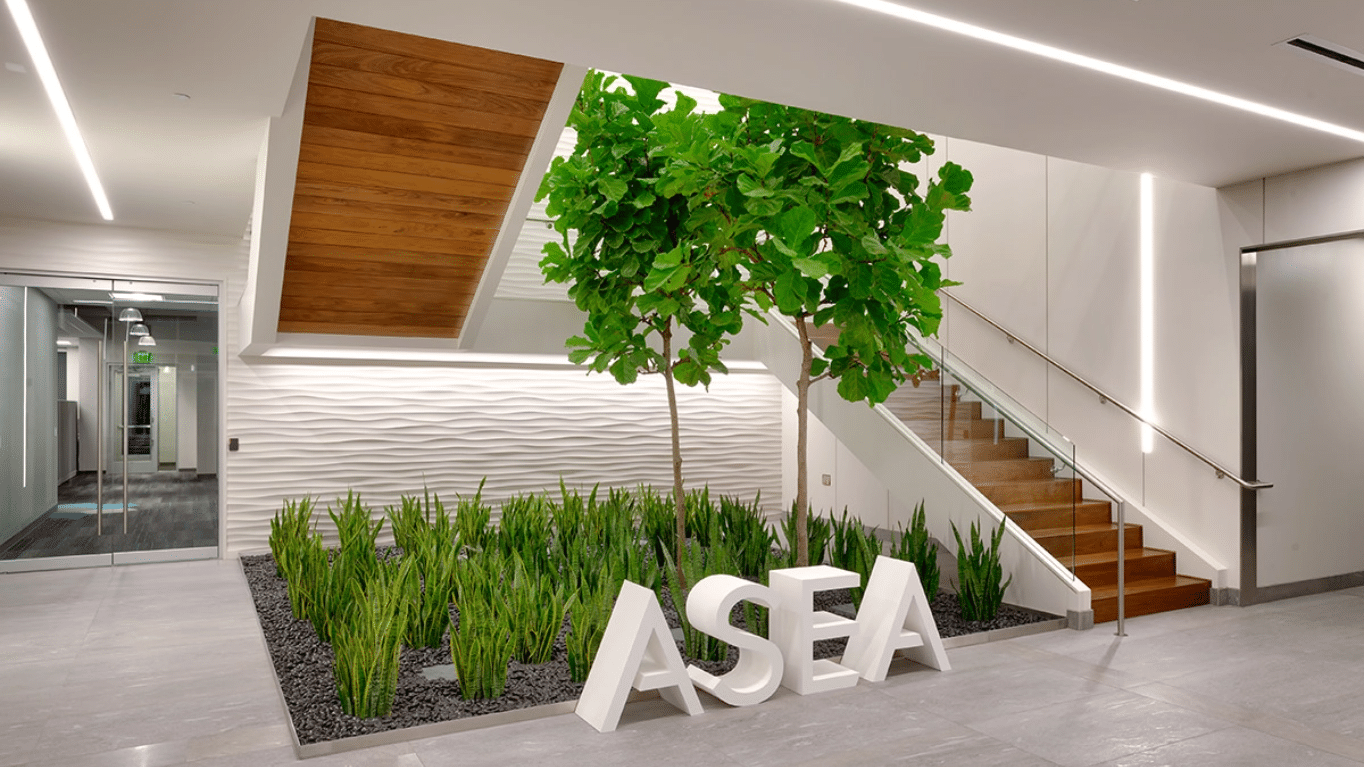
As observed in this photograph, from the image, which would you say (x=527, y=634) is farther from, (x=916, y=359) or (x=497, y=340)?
(x=497, y=340)

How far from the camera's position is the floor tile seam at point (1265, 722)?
335 centimetres

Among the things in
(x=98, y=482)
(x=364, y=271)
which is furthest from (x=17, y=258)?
(x=364, y=271)

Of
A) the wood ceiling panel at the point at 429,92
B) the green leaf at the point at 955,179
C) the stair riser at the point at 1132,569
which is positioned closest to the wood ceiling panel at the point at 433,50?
the wood ceiling panel at the point at 429,92

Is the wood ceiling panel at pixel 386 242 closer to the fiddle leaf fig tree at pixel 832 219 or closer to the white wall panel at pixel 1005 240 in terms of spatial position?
the fiddle leaf fig tree at pixel 832 219

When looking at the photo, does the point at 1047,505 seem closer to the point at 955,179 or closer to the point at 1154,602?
the point at 1154,602

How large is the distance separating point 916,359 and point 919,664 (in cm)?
159

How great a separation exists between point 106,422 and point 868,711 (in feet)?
21.8

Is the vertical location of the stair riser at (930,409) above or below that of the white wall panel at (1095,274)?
below

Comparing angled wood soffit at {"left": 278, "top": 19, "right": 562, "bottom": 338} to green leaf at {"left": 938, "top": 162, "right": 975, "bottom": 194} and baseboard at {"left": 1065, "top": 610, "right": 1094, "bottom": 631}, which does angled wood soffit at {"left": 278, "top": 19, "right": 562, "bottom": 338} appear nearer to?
green leaf at {"left": 938, "top": 162, "right": 975, "bottom": 194}

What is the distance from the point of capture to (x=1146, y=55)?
356 cm

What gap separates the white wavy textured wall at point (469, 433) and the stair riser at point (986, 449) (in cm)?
411

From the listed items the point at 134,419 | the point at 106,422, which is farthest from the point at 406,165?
the point at 106,422

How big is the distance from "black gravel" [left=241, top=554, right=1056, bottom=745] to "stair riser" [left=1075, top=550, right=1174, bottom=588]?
1.59 ft

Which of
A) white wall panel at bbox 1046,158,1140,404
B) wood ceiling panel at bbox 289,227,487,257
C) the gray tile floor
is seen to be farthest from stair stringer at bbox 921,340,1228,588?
wood ceiling panel at bbox 289,227,487,257
